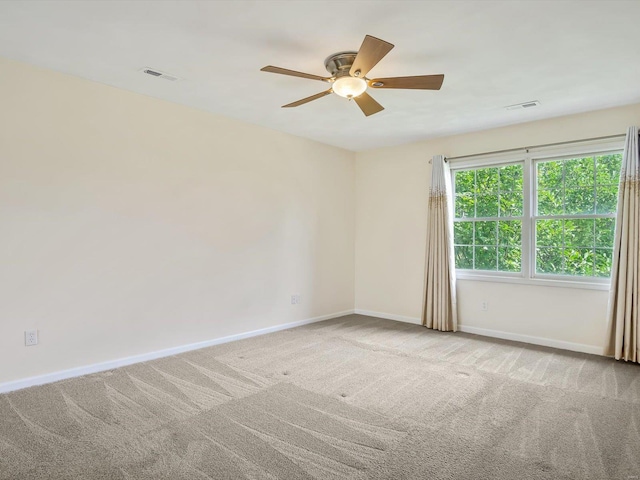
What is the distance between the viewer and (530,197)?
4.53 meters

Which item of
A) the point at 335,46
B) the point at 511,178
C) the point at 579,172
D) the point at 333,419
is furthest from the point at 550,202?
the point at 333,419

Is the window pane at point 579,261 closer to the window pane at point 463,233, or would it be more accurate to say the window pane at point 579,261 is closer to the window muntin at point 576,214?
the window muntin at point 576,214

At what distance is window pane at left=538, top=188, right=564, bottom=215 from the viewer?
438cm

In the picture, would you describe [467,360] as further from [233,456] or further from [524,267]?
[233,456]

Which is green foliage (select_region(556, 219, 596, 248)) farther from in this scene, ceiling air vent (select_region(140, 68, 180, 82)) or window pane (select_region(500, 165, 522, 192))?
ceiling air vent (select_region(140, 68, 180, 82))

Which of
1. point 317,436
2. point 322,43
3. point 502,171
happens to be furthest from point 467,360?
point 322,43

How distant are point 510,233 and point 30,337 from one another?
4858 mm

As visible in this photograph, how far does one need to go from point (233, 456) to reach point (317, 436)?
0.50 m

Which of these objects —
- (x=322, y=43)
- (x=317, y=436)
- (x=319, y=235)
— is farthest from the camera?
(x=319, y=235)

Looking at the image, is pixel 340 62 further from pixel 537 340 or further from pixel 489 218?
pixel 537 340

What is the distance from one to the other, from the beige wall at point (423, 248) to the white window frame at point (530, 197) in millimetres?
77

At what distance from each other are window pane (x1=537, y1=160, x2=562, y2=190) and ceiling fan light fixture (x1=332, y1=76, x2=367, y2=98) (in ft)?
9.06

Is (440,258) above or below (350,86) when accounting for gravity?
below

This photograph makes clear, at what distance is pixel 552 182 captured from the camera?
4.42 m
